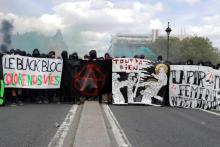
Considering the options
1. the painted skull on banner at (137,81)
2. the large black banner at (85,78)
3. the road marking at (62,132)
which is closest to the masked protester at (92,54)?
the large black banner at (85,78)

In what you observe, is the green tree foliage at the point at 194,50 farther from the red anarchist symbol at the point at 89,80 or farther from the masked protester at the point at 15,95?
the masked protester at the point at 15,95

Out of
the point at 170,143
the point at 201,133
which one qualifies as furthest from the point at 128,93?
the point at 170,143

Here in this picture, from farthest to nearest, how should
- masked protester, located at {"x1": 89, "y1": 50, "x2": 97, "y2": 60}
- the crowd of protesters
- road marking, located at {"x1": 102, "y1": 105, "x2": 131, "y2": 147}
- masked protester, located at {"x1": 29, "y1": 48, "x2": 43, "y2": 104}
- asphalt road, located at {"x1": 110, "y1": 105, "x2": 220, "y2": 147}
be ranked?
masked protester, located at {"x1": 89, "y1": 50, "x2": 97, "y2": 60} → masked protester, located at {"x1": 29, "y1": 48, "x2": 43, "y2": 104} → the crowd of protesters → asphalt road, located at {"x1": 110, "y1": 105, "x2": 220, "y2": 147} → road marking, located at {"x1": 102, "y1": 105, "x2": 131, "y2": 147}

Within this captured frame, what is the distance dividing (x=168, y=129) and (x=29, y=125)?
3.24m

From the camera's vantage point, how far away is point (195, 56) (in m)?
107

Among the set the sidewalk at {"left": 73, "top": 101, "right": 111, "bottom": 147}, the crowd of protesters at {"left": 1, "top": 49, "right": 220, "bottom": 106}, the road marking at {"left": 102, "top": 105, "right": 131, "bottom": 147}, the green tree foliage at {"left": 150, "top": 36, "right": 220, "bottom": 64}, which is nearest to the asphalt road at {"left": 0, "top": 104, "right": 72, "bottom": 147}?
the sidewalk at {"left": 73, "top": 101, "right": 111, "bottom": 147}

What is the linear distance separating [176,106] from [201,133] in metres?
7.73

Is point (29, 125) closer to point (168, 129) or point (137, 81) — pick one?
point (168, 129)

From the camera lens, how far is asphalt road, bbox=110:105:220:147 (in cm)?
959

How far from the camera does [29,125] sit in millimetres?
11445

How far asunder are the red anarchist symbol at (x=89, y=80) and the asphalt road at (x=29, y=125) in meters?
2.50

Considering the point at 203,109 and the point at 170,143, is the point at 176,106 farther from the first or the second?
the point at 170,143

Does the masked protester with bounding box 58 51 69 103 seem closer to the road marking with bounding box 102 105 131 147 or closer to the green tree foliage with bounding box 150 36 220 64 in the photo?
the road marking with bounding box 102 105 131 147

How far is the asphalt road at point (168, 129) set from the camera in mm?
9585
